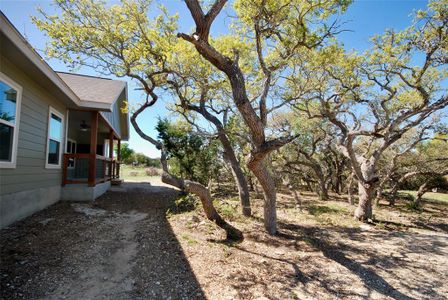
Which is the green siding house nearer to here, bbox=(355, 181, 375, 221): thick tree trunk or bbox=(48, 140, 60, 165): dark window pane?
bbox=(48, 140, 60, 165): dark window pane

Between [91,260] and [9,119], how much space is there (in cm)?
339

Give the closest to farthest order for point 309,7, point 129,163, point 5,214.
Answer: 1. point 5,214
2. point 309,7
3. point 129,163

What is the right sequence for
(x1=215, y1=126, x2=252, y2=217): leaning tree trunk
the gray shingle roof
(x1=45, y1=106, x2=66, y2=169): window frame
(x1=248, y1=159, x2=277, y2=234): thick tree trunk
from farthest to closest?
the gray shingle roof, (x1=215, y1=126, x2=252, y2=217): leaning tree trunk, (x1=45, y1=106, x2=66, y2=169): window frame, (x1=248, y1=159, x2=277, y2=234): thick tree trunk

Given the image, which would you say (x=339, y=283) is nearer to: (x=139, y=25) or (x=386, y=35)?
(x=386, y=35)

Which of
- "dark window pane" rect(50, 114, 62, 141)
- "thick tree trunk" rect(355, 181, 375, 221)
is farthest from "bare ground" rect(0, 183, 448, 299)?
"dark window pane" rect(50, 114, 62, 141)

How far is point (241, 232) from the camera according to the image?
5.43 meters

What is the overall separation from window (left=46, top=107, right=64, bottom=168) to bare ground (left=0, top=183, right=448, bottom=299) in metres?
1.47

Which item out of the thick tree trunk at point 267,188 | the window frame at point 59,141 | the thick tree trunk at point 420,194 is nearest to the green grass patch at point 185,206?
the thick tree trunk at point 267,188

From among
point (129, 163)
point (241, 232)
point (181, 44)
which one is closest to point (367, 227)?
point (241, 232)

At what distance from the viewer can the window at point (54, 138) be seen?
634 cm

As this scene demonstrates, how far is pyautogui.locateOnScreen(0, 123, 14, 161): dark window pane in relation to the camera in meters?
4.32

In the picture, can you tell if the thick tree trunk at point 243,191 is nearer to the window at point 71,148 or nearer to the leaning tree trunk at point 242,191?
the leaning tree trunk at point 242,191

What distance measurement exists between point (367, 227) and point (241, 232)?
4228mm

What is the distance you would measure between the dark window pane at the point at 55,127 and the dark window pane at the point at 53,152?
0.16 meters
